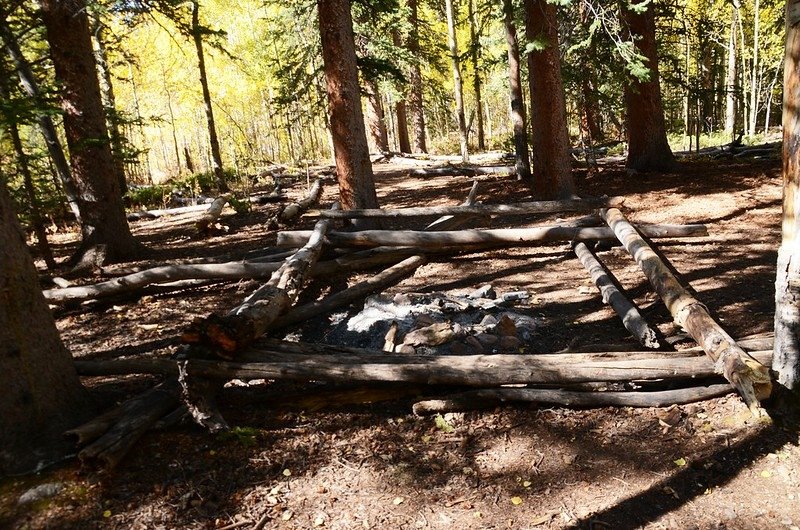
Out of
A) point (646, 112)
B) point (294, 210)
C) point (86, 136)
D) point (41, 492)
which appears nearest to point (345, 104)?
point (294, 210)

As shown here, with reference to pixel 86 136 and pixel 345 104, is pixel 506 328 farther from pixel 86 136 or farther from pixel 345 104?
pixel 86 136

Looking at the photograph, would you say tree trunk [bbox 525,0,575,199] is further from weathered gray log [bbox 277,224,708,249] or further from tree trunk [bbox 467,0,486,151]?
tree trunk [bbox 467,0,486,151]

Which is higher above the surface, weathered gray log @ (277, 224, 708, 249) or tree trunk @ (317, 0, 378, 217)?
tree trunk @ (317, 0, 378, 217)

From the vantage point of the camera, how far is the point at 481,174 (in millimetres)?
16391

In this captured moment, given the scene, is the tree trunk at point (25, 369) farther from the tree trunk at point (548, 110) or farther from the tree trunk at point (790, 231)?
the tree trunk at point (548, 110)

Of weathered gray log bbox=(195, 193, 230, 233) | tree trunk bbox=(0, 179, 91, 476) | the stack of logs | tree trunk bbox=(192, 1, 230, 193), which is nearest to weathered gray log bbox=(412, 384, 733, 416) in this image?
the stack of logs

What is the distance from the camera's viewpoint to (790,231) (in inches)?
124

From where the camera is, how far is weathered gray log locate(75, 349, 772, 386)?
3.78 metres

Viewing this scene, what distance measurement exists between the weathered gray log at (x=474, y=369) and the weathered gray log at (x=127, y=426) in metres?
0.24

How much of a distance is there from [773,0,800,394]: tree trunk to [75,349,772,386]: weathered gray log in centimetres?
36

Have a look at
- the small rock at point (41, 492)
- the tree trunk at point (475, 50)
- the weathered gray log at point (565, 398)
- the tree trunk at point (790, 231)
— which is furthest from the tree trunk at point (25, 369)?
the tree trunk at point (475, 50)

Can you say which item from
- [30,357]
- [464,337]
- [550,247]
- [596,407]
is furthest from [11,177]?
[596,407]

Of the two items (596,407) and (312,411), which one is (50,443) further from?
(596,407)

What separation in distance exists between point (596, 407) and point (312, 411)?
231 cm
